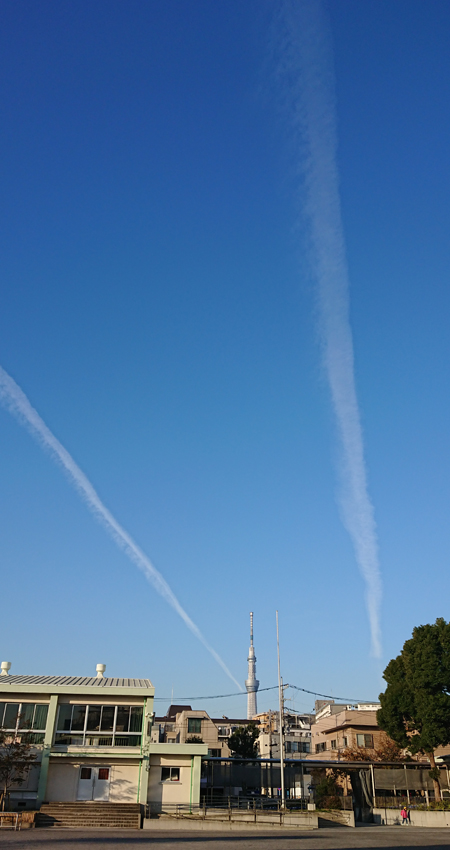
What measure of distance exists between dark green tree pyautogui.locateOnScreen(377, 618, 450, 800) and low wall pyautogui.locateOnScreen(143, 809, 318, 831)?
45.9 feet

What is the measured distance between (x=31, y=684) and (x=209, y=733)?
160 ft

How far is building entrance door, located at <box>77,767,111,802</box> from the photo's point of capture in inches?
1315

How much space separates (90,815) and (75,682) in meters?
8.18

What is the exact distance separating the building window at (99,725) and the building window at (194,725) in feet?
148

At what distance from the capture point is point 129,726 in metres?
34.7

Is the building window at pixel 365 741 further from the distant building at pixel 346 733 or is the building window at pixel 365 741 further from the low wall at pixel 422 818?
the low wall at pixel 422 818

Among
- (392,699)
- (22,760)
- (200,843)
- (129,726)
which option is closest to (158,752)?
(129,726)

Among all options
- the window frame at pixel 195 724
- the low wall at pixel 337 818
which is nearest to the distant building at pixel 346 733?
the window frame at pixel 195 724

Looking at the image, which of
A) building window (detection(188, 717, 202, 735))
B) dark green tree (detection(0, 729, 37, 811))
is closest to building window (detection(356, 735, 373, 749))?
building window (detection(188, 717, 202, 735))

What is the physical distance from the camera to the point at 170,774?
34.5m

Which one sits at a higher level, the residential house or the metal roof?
the metal roof

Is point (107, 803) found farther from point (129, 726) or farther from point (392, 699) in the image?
point (392, 699)

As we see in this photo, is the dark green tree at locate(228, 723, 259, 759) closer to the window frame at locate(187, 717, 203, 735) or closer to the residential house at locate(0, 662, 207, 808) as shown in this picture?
the window frame at locate(187, 717, 203, 735)

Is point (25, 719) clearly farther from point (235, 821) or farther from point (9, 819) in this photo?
point (235, 821)
